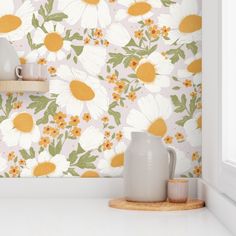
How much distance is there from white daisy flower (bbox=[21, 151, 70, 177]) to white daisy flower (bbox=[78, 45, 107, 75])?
379 millimetres

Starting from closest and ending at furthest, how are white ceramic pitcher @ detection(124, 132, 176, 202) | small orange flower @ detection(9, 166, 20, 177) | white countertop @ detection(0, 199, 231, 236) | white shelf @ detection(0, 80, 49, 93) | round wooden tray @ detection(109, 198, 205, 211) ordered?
1. white countertop @ detection(0, 199, 231, 236)
2. round wooden tray @ detection(109, 198, 205, 211)
3. white ceramic pitcher @ detection(124, 132, 176, 202)
4. white shelf @ detection(0, 80, 49, 93)
5. small orange flower @ detection(9, 166, 20, 177)

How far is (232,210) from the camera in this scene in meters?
1.35

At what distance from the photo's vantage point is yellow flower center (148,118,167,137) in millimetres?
2145

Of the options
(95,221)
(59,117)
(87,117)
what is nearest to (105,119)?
(87,117)

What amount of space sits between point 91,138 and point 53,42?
1.40 feet

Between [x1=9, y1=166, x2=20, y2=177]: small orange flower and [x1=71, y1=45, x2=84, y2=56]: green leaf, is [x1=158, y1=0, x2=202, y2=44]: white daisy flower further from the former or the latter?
[x1=9, y1=166, x2=20, y2=177]: small orange flower

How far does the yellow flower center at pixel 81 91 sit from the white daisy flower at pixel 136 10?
31 centimetres

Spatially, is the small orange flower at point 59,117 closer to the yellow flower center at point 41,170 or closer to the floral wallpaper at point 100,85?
the floral wallpaper at point 100,85

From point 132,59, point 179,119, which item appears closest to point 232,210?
point 179,119

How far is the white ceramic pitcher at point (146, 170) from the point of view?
184 centimetres

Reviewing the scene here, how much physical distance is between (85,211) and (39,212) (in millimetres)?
153

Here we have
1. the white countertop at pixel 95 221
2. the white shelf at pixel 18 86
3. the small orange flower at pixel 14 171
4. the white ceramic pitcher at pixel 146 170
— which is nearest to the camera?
the white countertop at pixel 95 221

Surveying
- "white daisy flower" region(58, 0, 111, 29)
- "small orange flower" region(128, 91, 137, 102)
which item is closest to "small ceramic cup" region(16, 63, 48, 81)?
A: "white daisy flower" region(58, 0, 111, 29)

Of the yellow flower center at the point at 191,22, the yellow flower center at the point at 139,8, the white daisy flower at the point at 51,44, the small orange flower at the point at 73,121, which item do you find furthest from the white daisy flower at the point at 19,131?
the yellow flower center at the point at 191,22
